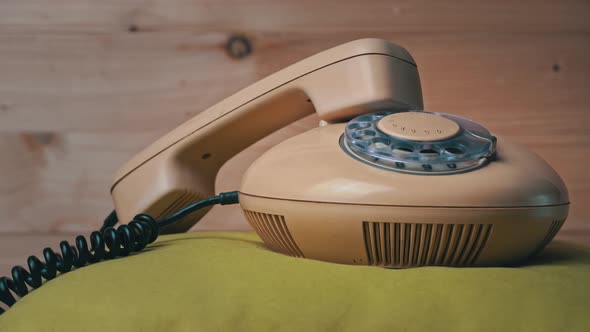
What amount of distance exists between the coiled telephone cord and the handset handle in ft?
0.33

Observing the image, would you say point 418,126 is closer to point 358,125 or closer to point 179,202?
point 358,125

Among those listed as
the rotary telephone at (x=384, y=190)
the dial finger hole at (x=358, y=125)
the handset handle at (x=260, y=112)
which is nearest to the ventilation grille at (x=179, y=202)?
the handset handle at (x=260, y=112)

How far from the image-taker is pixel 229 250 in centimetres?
57

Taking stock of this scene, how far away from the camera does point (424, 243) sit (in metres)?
0.50

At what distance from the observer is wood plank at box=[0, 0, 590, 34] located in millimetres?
1013

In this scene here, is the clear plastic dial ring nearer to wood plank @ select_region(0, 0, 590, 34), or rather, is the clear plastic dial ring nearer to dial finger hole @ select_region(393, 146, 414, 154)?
dial finger hole @ select_region(393, 146, 414, 154)

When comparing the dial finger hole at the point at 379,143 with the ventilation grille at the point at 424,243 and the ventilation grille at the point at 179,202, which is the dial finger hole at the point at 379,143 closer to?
the ventilation grille at the point at 424,243

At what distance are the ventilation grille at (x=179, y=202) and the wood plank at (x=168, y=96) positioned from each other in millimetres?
274

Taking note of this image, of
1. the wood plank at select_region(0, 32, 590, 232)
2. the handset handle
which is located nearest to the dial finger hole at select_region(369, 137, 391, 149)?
the handset handle

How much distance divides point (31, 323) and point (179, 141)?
381 millimetres

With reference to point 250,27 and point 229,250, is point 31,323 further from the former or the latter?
point 250,27

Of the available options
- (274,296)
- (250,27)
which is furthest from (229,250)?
(250,27)

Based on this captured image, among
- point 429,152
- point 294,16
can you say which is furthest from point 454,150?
point 294,16

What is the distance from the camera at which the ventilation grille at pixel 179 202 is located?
77 centimetres
